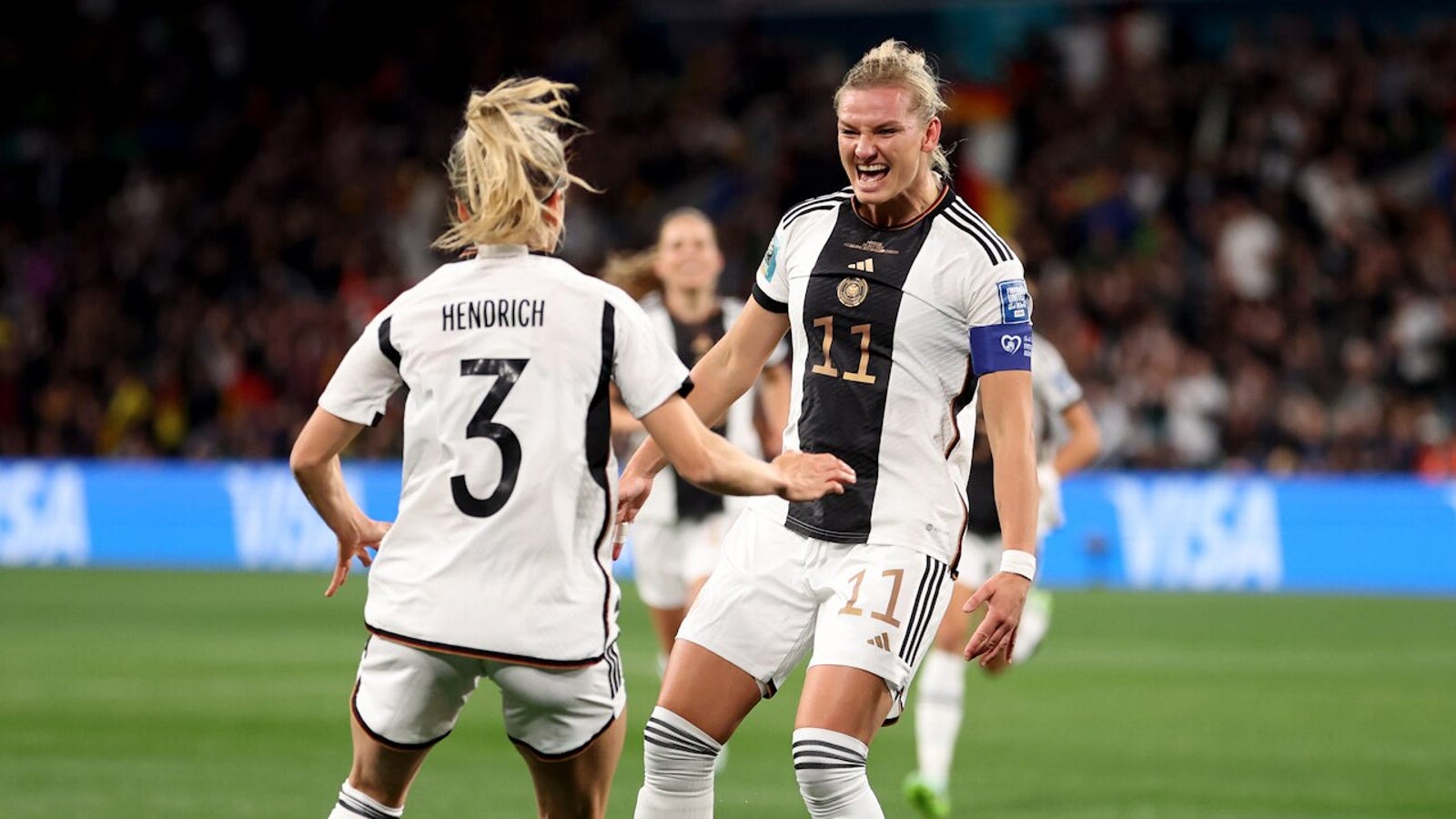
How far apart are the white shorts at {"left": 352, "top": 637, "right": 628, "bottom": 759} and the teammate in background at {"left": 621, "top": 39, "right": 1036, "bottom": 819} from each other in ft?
2.11

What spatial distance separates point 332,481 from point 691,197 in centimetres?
2078

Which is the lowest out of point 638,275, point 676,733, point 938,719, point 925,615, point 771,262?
point 938,719

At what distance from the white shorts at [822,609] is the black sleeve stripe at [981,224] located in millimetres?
837

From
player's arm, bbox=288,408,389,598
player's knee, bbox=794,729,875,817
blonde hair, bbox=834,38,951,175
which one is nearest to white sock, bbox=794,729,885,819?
player's knee, bbox=794,729,875,817

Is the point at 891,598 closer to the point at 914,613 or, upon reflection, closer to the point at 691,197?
the point at 914,613

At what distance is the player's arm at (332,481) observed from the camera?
4.93 meters

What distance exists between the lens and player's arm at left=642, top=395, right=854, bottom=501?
4.92 metres

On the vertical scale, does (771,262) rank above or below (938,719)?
above

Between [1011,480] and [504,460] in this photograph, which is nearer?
[504,460]

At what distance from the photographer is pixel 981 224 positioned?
18.9ft

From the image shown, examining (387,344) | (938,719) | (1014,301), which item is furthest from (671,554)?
(387,344)

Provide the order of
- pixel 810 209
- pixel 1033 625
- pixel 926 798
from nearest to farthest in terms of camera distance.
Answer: pixel 810 209, pixel 926 798, pixel 1033 625

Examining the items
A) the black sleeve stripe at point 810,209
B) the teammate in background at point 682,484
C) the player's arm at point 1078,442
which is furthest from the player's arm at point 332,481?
the player's arm at point 1078,442

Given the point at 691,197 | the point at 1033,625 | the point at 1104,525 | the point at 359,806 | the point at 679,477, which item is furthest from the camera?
the point at 691,197
